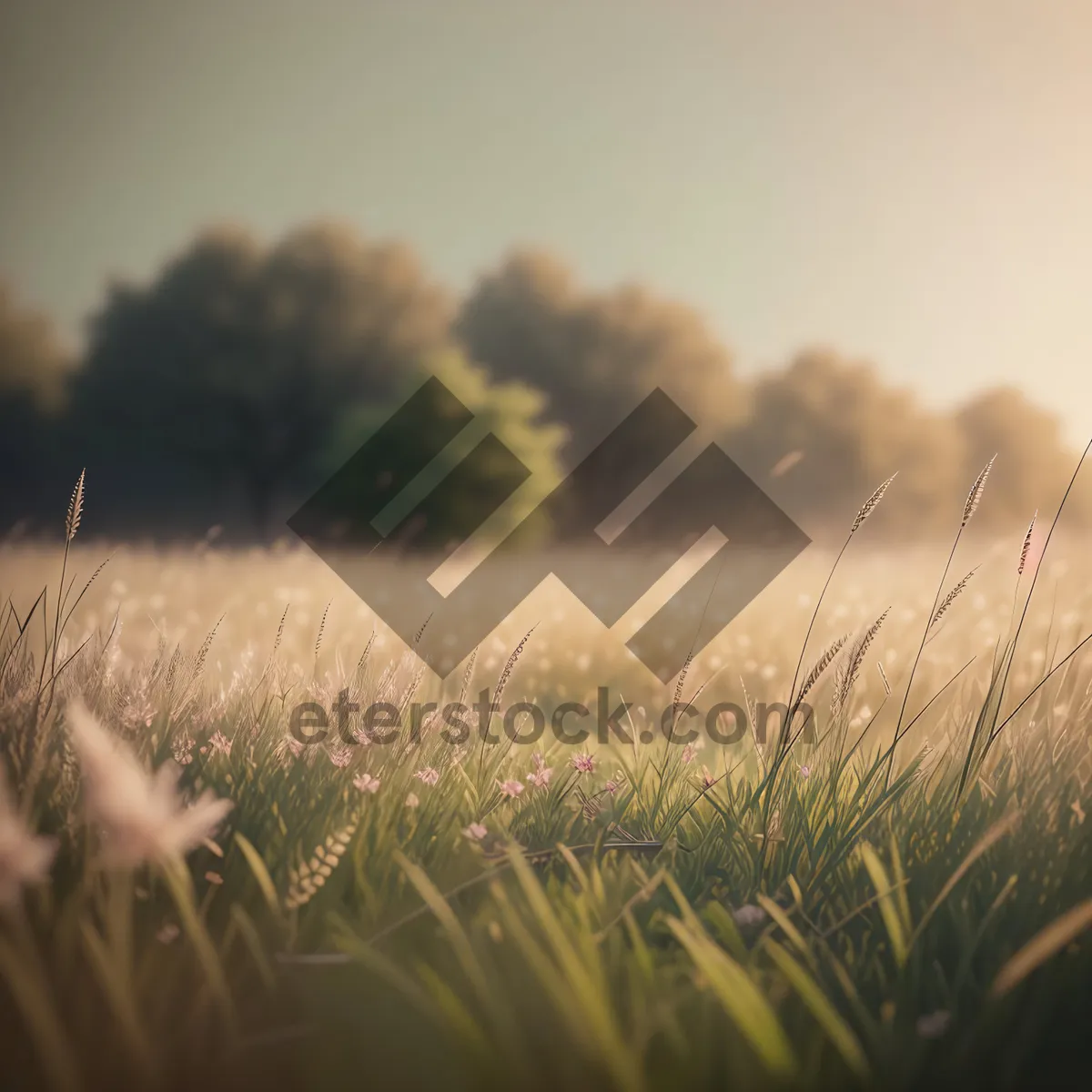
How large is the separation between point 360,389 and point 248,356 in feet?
9.75

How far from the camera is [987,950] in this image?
1470 millimetres

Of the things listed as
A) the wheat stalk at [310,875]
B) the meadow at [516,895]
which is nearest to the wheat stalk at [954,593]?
the meadow at [516,895]

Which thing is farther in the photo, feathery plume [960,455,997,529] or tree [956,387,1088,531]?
tree [956,387,1088,531]

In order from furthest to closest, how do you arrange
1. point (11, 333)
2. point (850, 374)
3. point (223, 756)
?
point (850, 374) → point (11, 333) → point (223, 756)

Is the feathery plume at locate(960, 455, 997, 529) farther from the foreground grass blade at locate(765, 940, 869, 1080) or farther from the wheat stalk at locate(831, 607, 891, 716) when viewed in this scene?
the foreground grass blade at locate(765, 940, 869, 1080)

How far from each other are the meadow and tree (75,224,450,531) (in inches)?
689

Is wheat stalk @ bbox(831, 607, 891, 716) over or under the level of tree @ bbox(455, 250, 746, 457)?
under

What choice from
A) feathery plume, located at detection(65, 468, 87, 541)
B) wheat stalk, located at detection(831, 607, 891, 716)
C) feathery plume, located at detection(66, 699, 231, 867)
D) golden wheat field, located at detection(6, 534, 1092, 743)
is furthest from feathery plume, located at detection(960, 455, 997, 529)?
feathery plume, located at detection(65, 468, 87, 541)

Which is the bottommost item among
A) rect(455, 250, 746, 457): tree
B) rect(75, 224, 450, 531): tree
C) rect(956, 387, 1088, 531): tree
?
rect(956, 387, 1088, 531): tree

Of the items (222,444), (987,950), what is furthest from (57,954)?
(222,444)

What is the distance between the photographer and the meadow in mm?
1160

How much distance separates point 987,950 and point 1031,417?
22.3m

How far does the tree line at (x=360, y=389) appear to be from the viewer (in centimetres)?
1972

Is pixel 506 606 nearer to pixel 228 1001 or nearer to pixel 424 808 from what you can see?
pixel 424 808
